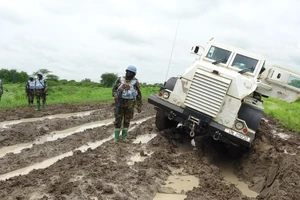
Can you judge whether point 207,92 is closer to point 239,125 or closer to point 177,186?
point 239,125

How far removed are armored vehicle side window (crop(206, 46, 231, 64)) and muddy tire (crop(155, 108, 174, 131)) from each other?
6.23 ft

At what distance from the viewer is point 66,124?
36.8 feet

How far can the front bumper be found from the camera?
302 inches

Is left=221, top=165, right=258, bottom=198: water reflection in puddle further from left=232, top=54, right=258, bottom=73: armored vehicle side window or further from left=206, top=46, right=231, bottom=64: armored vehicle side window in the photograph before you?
left=206, top=46, right=231, bottom=64: armored vehicle side window

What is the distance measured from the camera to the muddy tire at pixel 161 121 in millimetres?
9193

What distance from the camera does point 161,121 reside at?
941 centimetres

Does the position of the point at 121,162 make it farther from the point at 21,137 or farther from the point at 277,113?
the point at 277,113

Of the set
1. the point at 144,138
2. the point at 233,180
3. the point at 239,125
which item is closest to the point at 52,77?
the point at 144,138

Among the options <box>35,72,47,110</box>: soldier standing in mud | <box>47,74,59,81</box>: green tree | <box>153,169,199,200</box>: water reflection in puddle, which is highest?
<box>153,169,199,200</box>: water reflection in puddle

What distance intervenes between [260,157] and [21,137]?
5.45 meters

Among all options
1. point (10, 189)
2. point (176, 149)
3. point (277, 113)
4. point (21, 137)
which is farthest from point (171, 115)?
point (277, 113)

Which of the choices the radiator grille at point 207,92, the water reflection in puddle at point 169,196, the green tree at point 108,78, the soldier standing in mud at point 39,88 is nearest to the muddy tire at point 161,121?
the radiator grille at point 207,92

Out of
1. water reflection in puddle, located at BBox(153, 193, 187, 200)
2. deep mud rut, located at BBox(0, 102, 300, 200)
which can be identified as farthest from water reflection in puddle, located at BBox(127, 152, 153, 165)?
water reflection in puddle, located at BBox(153, 193, 187, 200)

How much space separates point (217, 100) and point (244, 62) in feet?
5.97
